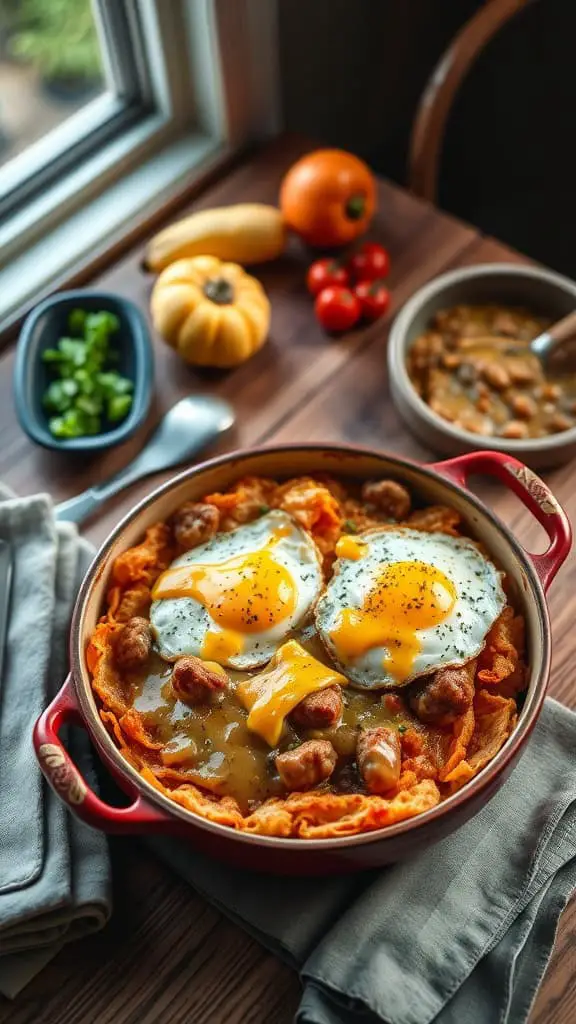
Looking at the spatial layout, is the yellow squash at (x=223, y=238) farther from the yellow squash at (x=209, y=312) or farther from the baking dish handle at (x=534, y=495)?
the baking dish handle at (x=534, y=495)

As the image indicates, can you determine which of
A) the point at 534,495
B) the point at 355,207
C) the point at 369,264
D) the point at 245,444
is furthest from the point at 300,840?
the point at 355,207

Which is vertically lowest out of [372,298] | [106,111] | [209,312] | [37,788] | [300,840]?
[37,788]

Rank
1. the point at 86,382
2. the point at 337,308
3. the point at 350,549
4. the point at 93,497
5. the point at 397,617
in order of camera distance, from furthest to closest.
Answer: the point at 337,308
the point at 86,382
the point at 93,497
the point at 350,549
the point at 397,617

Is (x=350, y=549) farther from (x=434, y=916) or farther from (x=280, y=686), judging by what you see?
(x=434, y=916)

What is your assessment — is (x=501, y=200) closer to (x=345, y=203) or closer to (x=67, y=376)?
(x=345, y=203)

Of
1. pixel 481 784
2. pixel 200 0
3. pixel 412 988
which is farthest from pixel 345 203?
pixel 412 988

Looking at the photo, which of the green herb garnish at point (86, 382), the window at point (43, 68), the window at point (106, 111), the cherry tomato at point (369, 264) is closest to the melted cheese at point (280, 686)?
the green herb garnish at point (86, 382)

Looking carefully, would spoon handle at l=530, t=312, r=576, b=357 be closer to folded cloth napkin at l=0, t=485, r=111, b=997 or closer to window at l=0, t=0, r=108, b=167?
folded cloth napkin at l=0, t=485, r=111, b=997
